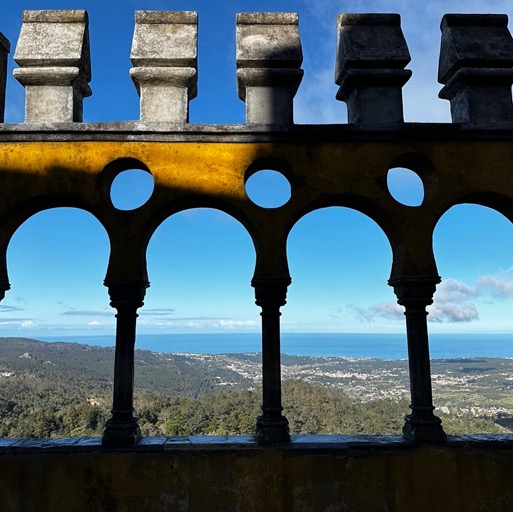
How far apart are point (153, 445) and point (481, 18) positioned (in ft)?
17.7

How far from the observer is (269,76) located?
4.88 meters

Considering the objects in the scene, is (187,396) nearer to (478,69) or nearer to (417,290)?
(417,290)

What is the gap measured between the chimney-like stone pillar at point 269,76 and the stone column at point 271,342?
1.66 metres

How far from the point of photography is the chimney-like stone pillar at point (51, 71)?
4.77 m

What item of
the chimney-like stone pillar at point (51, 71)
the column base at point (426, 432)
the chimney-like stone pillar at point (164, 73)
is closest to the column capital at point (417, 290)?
the column base at point (426, 432)

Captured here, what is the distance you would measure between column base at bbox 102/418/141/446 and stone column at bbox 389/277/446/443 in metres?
2.46

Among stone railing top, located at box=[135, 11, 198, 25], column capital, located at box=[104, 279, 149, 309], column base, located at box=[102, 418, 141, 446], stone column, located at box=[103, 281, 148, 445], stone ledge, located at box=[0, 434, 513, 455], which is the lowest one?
stone ledge, located at box=[0, 434, 513, 455]

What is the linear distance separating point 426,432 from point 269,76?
3.69 metres

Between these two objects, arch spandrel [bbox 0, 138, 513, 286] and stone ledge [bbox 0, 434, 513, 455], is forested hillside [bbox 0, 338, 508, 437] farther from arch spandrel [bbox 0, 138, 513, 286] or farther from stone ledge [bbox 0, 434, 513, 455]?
arch spandrel [bbox 0, 138, 513, 286]

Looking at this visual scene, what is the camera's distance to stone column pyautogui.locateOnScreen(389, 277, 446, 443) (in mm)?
4414

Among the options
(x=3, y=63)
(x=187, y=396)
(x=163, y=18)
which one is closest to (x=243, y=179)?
(x=163, y=18)

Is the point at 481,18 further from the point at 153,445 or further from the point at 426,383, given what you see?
the point at 153,445

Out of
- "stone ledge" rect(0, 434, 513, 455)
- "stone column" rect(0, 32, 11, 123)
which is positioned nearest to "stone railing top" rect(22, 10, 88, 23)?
"stone column" rect(0, 32, 11, 123)

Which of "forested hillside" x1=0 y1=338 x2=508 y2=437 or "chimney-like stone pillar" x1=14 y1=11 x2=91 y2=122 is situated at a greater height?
"chimney-like stone pillar" x1=14 y1=11 x2=91 y2=122
